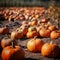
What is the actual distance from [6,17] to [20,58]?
9.42 metres

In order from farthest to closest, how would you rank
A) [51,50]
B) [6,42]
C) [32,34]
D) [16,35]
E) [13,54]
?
1. [32,34]
2. [16,35]
3. [6,42]
4. [51,50]
5. [13,54]

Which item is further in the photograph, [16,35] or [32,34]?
[32,34]

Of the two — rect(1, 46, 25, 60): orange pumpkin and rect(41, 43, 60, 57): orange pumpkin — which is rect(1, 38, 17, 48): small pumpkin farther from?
rect(41, 43, 60, 57): orange pumpkin

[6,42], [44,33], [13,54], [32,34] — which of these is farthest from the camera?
[44,33]

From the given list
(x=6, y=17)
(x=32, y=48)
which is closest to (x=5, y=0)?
(x=6, y=17)

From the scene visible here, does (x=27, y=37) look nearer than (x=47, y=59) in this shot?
No

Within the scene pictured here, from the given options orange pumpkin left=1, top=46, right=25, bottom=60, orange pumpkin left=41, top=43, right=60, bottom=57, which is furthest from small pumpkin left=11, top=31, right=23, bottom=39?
orange pumpkin left=1, top=46, right=25, bottom=60

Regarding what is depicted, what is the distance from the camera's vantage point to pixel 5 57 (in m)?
5.28

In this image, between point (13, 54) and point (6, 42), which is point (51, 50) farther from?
point (6, 42)

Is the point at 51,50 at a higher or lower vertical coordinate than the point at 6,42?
lower

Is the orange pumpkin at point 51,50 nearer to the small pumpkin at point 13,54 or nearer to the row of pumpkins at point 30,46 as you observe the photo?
the row of pumpkins at point 30,46

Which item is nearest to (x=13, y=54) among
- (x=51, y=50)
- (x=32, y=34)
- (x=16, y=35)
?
(x=51, y=50)

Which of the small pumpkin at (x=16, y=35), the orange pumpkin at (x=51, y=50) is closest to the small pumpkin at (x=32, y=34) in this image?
the small pumpkin at (x=16, y=35)

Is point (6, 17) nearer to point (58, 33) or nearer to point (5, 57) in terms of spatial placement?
point (58, 33)
